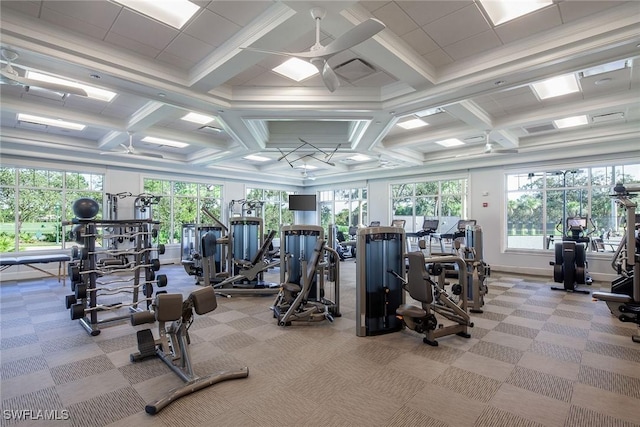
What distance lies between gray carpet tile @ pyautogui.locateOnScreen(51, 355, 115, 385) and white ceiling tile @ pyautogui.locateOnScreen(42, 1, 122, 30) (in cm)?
366

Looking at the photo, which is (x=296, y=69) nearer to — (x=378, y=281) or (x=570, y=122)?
(x=378, y=281)

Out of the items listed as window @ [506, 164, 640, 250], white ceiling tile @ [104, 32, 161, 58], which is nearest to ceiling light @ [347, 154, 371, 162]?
window @ [506, 164, 640, 250]

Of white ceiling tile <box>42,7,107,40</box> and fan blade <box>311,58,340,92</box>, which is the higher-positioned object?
white ceiling tile <box>42,7,107,40</box>

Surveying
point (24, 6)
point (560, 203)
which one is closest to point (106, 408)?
point (24, 6)

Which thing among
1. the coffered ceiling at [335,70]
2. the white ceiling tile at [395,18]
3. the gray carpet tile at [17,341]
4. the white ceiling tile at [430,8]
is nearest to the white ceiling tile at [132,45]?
the coffered ceiling at [335,70]

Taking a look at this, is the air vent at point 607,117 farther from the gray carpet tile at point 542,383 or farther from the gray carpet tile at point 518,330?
the gray carpet tile at point 542,383

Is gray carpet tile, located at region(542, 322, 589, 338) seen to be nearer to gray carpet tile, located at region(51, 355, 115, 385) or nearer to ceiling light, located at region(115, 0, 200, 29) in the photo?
gray carpet tile, located at region(51, 355, 115, 385)

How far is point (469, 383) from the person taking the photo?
9.36ft

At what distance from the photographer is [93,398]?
262 cm

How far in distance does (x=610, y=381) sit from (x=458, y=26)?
3879 mm

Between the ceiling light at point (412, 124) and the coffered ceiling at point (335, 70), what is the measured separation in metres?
0.21

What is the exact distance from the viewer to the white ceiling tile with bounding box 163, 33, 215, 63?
382 cm

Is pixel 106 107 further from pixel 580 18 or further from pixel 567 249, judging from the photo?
pixel 567 249

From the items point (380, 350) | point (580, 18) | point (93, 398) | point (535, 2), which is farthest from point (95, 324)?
point (580, 18)
